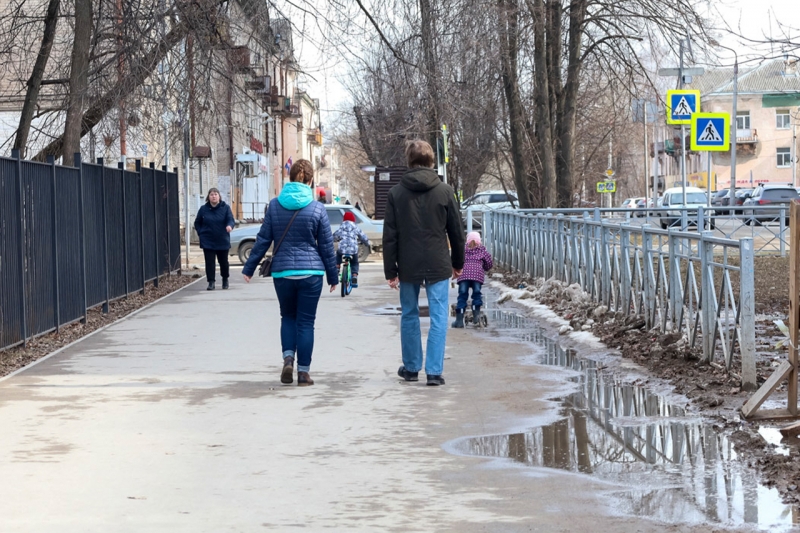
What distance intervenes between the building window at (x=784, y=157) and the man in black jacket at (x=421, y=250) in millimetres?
88136

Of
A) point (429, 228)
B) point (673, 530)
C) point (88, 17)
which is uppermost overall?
point (88, 17)

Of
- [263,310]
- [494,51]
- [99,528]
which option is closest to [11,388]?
[99,528]

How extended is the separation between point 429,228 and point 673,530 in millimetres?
4439

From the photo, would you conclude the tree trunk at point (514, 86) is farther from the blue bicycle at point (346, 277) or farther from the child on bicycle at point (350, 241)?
the blue bicycle at point (346, 277)

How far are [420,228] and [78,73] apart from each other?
777 centimetres

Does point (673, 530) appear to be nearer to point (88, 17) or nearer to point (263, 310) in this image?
point (263, 310)

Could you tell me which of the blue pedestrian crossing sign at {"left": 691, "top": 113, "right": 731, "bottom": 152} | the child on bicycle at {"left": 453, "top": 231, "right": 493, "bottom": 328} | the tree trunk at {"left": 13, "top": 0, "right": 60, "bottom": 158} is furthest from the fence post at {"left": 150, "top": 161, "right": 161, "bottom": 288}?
the blue pedestrian crossing sign at {"left": 691, "top": 113, "right": 731, "bottom": 152}

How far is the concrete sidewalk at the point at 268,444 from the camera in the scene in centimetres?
514

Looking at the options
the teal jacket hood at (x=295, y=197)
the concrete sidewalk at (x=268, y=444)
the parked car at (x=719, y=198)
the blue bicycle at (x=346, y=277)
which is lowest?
the concrete sidewalk at (x=268, y=444)

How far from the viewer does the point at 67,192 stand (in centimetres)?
1307

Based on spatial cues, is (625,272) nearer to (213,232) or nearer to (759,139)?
(213,232)

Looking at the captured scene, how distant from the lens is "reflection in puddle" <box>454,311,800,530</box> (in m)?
5.14

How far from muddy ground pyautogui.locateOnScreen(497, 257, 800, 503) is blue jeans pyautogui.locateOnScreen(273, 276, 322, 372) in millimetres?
2705

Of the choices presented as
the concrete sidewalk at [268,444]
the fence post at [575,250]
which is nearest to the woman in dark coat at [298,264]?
the concrete sidewalk at [268,444]
